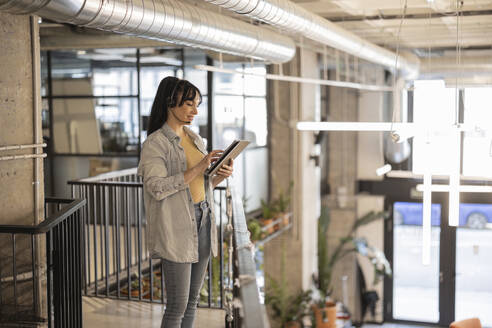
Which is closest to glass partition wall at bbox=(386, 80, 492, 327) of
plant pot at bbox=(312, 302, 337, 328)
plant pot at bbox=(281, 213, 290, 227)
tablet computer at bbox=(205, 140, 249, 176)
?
plant pot at bbox=(312, 302, 337, 328)

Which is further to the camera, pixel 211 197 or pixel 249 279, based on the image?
pixel 211 197

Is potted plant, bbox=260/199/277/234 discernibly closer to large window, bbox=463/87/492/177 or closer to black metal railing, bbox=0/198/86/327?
large window, bbox=463/87/492/177

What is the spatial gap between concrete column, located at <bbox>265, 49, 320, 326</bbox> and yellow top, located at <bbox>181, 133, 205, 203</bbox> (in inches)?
252

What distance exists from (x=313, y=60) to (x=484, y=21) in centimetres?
293

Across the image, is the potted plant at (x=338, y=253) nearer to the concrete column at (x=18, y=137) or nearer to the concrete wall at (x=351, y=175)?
the concrete wall at (x=351, y=175)

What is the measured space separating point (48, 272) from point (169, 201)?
88 centimetres

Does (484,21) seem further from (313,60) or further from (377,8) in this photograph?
(313,60)

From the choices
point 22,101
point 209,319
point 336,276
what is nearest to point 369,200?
point 336,276

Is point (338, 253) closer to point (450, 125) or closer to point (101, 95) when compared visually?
point (101, 95)

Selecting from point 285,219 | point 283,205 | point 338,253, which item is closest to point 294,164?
point 283,205

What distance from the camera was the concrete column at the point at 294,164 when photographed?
984cm

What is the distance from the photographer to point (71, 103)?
912 cm

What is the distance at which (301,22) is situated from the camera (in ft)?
16.4

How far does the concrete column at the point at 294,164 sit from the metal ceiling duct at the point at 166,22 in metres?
3.58
